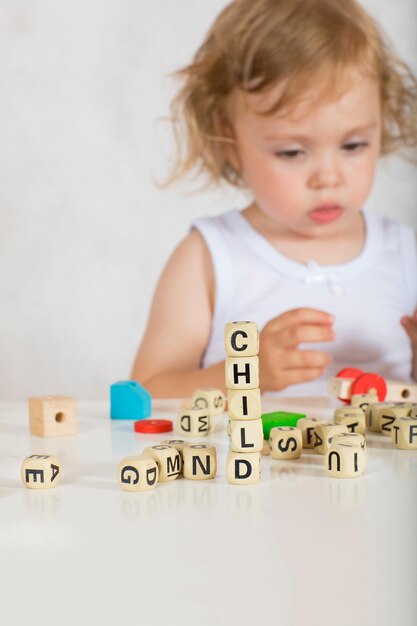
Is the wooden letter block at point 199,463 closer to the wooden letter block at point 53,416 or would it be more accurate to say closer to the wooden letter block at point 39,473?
the wooden letter block at point 39,473

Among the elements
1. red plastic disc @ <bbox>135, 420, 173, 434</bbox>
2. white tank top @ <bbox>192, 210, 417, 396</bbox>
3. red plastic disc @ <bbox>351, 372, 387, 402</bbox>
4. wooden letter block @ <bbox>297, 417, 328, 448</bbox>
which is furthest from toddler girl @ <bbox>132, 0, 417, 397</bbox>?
wooden letter block @ <bbox>297, 417, 328, 448</bbox>

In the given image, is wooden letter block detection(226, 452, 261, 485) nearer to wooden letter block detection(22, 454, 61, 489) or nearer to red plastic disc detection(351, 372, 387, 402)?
wooden letter block detection(22, 454, 61, 489)

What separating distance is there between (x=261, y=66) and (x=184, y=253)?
373mm

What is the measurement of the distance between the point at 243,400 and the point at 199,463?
7 centimetres

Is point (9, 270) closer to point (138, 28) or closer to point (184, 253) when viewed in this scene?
point (184, 253)

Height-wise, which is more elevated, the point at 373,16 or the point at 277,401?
the point at 373,16

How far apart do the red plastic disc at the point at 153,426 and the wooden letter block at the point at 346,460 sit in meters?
0.26

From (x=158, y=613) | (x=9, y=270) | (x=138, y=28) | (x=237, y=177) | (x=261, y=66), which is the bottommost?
(x=158, y=613)

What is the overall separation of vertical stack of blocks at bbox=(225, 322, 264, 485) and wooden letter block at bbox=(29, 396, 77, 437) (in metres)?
0.29

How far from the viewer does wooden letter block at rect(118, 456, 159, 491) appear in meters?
0.73

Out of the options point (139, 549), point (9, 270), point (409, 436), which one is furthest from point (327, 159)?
point (139, 549)

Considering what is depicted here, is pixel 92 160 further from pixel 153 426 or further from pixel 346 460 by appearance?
pixel 346 460

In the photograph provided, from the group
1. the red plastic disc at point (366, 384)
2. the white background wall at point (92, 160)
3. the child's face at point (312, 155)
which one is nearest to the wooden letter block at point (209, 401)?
the red plastic disc at point (366, 384)

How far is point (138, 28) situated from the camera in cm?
205
